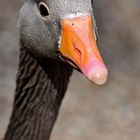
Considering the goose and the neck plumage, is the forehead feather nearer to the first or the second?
the goose

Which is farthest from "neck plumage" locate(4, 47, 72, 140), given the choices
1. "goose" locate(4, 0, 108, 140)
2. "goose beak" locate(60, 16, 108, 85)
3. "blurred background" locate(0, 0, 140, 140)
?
"blurred background" locate(0, 0, 140, 140)

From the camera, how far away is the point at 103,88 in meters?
3.75

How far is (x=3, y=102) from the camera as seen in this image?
11.7 feet

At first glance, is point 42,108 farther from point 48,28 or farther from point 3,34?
point 3,34

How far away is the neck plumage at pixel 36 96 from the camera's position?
2.05 metres

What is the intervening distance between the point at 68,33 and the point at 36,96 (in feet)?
1.71

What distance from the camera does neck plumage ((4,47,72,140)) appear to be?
205 centimetres

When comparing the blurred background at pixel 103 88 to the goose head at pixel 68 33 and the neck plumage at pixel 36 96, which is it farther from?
the goose head at pixel 68 33

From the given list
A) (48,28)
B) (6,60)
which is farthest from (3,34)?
(48,28)

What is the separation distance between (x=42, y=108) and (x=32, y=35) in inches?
13.9

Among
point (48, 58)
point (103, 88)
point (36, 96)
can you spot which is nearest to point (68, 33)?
point (48, 58)

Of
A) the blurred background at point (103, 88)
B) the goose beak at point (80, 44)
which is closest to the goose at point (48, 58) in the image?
the goose beak at point (80, 44)

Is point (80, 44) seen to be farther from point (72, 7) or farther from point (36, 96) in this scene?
point (36, 96)

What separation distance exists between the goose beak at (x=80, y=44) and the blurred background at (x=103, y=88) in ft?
5.98
